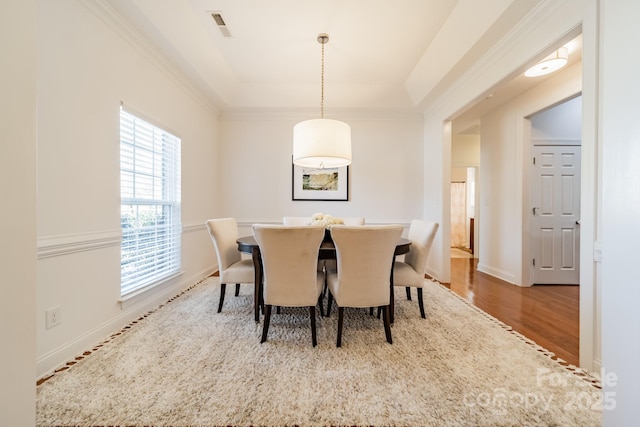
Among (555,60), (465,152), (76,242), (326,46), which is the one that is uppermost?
(326,46)

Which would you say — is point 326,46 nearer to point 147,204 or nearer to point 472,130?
point 147,204

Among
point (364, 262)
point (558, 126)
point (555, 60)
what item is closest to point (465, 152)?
point (558, 126)

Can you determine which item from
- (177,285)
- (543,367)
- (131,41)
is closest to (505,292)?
(543,367)

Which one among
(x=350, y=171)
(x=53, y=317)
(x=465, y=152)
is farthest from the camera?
(x=465, y=152)

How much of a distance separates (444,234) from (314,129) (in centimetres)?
247

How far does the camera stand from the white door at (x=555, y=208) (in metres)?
3.55

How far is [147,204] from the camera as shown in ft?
8.52

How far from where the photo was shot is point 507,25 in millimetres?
2145

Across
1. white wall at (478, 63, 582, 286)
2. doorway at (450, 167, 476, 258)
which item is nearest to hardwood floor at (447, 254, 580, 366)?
white wall at (478, 63, 582, 286)

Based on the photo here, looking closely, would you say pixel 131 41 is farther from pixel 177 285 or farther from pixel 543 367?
pixel 543 367

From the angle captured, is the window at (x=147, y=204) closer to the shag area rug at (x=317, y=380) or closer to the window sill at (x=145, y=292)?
the window sill at (x=145, y=292)

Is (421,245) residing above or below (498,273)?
above

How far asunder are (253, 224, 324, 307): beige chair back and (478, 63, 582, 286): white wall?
10.6 feet

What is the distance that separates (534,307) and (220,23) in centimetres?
446
